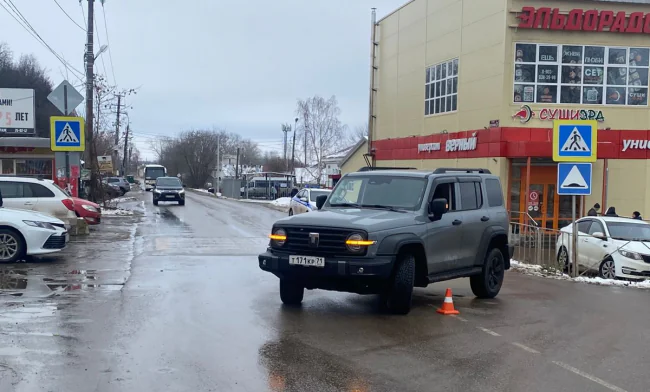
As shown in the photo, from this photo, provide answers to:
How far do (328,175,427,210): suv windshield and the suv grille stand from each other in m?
1.41

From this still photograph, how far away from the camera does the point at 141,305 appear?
923 centimetres

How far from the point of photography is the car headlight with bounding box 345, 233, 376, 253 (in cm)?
848

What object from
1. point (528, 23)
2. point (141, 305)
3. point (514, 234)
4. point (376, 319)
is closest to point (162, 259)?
point (141, 305)

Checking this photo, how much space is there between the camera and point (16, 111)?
41.8 meters

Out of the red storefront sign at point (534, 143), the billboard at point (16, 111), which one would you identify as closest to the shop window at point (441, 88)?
the red storefront sign at point (534, 143)

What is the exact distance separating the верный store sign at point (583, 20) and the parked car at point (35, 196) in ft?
56.8

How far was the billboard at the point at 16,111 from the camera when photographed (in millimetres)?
41562

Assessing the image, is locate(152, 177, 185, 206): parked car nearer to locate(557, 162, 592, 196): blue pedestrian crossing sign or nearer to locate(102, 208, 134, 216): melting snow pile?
locate(102, 208, 134, 216): melting snow pile

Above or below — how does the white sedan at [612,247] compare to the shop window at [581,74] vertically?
below

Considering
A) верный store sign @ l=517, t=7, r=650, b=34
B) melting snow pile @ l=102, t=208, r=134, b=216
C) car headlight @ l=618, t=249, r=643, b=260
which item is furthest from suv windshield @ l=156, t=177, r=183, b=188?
car headlight @ l=618, t=249, r=643, b=260

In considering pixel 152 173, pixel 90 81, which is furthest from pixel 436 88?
pixel 152 173

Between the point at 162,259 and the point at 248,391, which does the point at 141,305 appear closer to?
the point at 248,391

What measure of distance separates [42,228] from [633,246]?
40.7ft

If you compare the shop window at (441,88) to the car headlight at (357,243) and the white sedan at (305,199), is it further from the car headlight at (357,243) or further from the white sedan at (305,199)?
the car headlight at (357,243)
